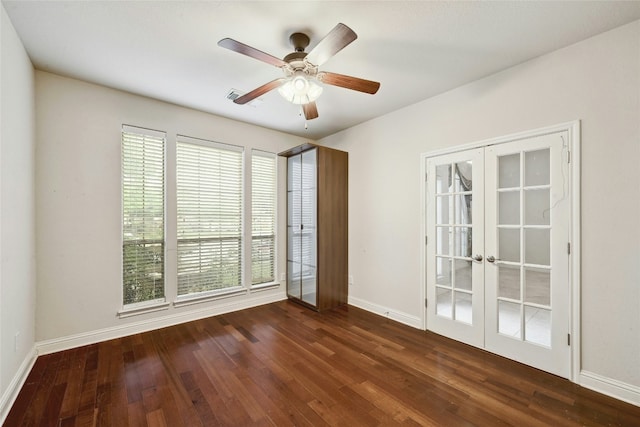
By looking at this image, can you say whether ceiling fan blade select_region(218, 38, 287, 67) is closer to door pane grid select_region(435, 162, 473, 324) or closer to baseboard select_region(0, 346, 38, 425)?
door pane grid select_region(435, 162, 473, 324)

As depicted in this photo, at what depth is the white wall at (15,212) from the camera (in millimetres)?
1835

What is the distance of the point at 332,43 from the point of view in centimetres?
170

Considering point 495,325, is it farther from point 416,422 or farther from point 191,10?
point 191,10

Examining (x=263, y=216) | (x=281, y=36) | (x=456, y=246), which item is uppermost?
(x=281, y=36)

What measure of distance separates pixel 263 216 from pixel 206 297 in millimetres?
1428

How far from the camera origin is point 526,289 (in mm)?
2459

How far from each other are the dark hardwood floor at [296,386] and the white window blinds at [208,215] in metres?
0.84

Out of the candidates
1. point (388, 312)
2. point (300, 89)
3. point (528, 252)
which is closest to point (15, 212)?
point (300, 89)

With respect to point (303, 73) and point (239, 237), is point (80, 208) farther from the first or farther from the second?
point (303, 73)

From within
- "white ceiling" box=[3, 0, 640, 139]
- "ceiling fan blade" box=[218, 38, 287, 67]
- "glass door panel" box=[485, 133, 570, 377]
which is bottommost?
"glass door panel" box=[485, 133, 570, 377]

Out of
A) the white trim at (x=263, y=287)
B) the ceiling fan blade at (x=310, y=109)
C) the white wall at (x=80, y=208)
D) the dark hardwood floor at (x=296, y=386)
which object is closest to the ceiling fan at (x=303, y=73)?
the ceiling fan blade at (x=310, y=109)

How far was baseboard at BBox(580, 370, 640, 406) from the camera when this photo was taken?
1.91 metres

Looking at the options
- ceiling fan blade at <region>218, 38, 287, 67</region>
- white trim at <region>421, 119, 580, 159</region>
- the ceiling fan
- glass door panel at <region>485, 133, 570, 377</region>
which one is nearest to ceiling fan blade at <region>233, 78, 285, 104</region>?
the ceiling fan

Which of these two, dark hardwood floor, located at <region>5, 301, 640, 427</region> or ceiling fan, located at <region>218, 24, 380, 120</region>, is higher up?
ceiling fan, located at <region>218, 24, 380, 120</region>
